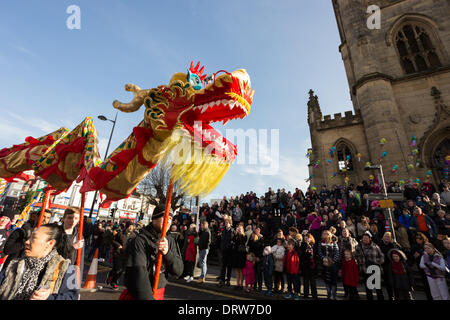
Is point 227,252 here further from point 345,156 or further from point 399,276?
point 345,156

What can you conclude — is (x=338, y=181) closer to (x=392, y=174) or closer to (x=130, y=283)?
(x=392, y=174)

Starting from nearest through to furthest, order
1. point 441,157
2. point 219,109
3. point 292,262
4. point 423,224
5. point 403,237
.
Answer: point 219,109 → point 292,262 → point 423,224 → point 403,237 → point 441,157

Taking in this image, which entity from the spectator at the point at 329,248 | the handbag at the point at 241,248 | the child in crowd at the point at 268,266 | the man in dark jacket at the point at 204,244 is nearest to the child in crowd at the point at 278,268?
the child in crowd at the point at 268,266

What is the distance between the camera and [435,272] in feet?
15.7

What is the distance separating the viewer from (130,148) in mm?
2555

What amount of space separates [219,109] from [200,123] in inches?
9.8

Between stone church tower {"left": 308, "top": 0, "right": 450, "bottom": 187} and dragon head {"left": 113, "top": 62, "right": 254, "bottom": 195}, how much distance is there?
47.2 feet

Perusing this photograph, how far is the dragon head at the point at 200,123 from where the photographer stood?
6.84 feet

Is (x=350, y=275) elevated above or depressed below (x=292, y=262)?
below

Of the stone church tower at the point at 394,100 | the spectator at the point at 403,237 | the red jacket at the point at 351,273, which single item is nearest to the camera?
the red jacket at the point at 351,273

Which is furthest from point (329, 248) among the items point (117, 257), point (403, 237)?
point (117, 257)

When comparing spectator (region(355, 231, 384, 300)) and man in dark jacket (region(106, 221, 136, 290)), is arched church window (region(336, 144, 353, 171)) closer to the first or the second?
spectator (region(355, 231, 384, 300))

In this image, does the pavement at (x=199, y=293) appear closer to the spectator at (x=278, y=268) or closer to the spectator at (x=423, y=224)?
the spectator at (x=278, y=268)

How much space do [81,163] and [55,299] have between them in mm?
1994
